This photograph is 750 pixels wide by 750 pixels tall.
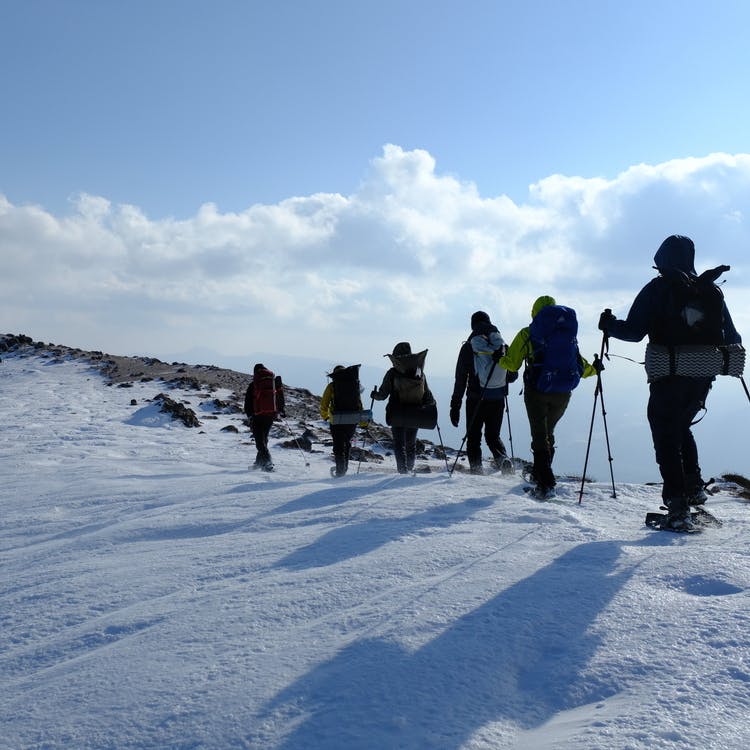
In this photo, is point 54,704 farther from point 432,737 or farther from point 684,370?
point 684,370

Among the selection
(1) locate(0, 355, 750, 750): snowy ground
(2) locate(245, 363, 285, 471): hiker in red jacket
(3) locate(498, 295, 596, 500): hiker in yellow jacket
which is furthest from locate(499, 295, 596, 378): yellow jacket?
(2) locate(245, 363, 285, 471): hiker in red jacket

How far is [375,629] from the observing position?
314 cm

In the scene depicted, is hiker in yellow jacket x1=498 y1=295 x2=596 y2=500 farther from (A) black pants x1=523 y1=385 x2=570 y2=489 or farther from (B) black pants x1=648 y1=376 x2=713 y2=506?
(B) black pants x1=648 y1=376 x2=713 y2=506

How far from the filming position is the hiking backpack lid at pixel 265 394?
42.7 feet

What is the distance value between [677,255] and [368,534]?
13.0 ft

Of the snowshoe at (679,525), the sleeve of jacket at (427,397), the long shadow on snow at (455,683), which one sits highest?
the sleeve of jacket at (427,397)

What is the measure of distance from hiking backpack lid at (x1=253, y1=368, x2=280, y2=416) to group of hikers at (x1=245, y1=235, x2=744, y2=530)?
205 cm

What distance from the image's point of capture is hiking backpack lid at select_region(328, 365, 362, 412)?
11398mm

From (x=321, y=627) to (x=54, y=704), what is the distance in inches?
50.3

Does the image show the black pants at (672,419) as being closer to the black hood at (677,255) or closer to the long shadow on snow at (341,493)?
the black hood at (677,255)

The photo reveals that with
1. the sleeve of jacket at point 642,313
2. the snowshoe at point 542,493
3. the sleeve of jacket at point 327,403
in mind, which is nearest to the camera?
the sleeve of jacket at point 642,313

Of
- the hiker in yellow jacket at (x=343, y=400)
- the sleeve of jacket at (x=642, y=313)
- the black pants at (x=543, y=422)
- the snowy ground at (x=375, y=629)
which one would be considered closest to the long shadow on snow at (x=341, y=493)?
the snowy ground at (x=375, y=629)

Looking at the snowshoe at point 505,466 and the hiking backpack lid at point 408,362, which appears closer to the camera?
the snowshoe at point 505,466

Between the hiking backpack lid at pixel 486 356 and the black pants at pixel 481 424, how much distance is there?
0.35 meters
